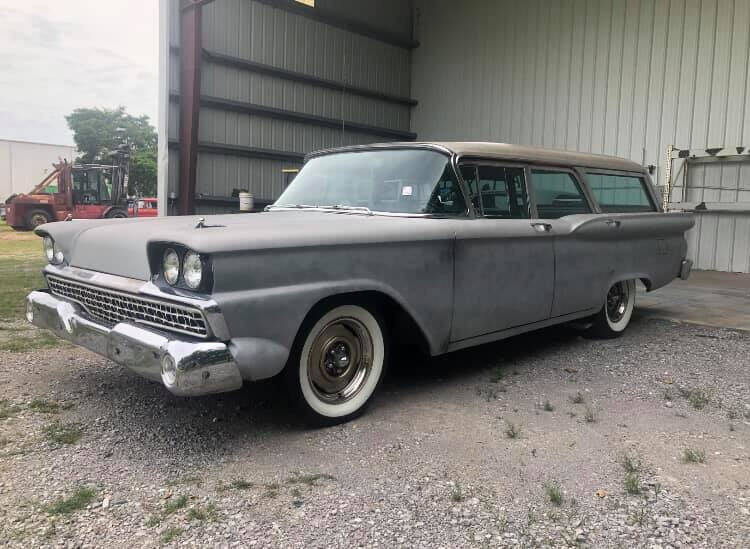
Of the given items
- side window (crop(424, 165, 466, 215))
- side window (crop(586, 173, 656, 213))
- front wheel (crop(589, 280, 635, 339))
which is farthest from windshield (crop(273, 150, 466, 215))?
front wheel (crop(589, 280, 635, 339))

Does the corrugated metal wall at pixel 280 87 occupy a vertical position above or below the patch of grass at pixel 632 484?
above

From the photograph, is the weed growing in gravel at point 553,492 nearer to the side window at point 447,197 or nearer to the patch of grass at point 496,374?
the patch of grass at point 496,374

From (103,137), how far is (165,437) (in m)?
58.8

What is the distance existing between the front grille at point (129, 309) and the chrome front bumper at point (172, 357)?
0.16 ft

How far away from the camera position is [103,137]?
5531 cm

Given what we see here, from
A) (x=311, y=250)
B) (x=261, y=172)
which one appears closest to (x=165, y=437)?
(x=311, y=250)

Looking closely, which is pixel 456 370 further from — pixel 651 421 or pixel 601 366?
pixel 651 421

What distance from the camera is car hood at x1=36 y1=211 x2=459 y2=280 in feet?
8.62

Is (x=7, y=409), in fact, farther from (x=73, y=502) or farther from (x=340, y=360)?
(x=340, y=360)

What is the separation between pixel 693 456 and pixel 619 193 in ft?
8.98

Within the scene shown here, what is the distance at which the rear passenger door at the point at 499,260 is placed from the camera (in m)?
3.54

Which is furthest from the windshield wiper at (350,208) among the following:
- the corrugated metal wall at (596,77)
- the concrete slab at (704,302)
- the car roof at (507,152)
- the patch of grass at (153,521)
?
the corrugated metal wall at (596,77)

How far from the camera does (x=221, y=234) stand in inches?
102

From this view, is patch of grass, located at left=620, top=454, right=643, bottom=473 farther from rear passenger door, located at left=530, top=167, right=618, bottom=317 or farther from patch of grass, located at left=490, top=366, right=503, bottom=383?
rear passenger door, located at left=530, top=167, right=618, bottom=317
